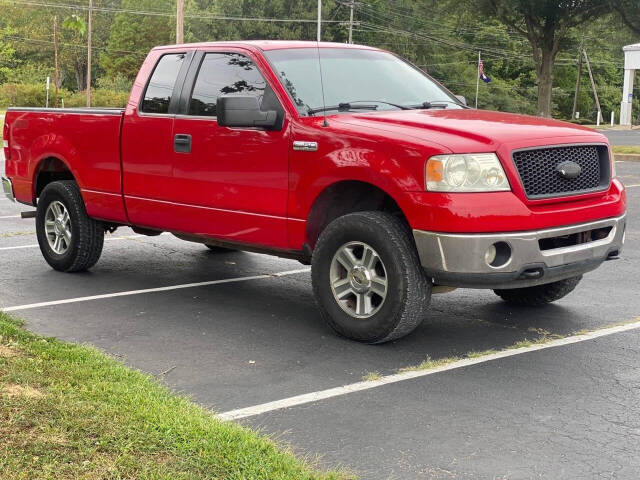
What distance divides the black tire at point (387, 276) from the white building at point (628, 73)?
55.8 metres

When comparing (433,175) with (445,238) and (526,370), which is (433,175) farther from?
(526,370)

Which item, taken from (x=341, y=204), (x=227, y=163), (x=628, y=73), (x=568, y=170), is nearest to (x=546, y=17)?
(x=628, y=73)

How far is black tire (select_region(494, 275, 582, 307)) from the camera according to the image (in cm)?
706

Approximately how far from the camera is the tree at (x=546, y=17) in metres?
36.4

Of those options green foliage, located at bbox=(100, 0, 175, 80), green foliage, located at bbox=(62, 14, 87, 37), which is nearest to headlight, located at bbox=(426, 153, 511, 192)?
green foliage, located at bbox=(62, 14, 87, 37)

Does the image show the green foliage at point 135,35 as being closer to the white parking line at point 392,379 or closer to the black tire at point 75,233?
the black tire at point 75,233

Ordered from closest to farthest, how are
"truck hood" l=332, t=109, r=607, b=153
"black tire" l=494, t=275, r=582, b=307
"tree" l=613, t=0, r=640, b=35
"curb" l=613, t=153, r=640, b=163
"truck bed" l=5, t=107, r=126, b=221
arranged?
1. "truck hood" l=332, t=109, r=607, b=153
2. "black tire" l=494, t=275, r=582, b=307
3. "truck bed" l=5, t=107, r=126, b=221
4. "curb" l=613, t=153, r=640, b=163
5. "tree" l=613, t=0, r=640, b=35

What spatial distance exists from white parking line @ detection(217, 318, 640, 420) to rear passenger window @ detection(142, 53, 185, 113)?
10.7ft

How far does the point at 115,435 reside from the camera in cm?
411

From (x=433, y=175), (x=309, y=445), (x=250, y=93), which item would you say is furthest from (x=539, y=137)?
(x=309, y=445)

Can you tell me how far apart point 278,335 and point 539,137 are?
2.20 m

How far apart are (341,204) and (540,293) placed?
6.00 ft

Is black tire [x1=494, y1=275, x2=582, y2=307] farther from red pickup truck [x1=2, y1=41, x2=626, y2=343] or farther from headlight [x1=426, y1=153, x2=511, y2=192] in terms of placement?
headlight [x1=426, y1=153, x2=511, y2=192]

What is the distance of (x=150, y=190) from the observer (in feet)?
24.8
